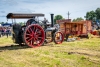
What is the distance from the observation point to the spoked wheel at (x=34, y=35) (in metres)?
11.6

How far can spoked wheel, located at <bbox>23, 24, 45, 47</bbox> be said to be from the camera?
11609 millimetres

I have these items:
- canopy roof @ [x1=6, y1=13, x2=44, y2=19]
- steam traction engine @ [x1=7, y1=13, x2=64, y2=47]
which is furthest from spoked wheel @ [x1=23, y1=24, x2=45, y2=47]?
canopy roof @ [x1=6, y1=13, x2=44, y2=19]

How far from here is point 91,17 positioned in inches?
3383

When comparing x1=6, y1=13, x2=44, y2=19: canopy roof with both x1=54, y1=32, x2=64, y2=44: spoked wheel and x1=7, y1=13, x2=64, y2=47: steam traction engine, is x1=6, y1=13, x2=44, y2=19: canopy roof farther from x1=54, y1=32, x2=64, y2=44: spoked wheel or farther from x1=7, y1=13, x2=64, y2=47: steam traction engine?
x1=54, y1=32, x2=64, y2=44: spoked wheel

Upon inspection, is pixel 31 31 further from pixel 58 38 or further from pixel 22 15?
pixel 58 38

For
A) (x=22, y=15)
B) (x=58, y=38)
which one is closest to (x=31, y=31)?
(x=22, y=15)

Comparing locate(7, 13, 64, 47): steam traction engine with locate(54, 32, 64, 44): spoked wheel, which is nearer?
locate(7, 13, 64, 47): steam traction engine

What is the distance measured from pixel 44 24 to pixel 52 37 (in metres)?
1.28

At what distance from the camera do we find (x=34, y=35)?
11.9 metres

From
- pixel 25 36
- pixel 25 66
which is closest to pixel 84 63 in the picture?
pixel 25 66

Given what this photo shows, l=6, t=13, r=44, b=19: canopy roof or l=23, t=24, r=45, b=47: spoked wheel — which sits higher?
l=6, t=13, r=44, b=19: canopy roof

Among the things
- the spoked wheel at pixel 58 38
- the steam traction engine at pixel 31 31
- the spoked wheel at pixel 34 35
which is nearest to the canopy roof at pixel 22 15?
the steam traction engine at pixel 31 31

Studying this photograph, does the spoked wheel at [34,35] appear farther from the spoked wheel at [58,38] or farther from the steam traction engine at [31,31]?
the spoked wheel at [58,38]

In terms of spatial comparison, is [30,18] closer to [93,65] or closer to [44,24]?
[44,24]
